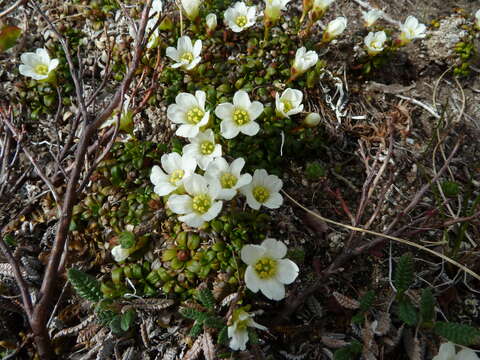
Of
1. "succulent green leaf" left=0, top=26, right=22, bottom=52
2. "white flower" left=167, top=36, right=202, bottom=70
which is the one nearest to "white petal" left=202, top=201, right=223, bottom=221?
"white flower" left=167, top=36, right=202, bottom=70

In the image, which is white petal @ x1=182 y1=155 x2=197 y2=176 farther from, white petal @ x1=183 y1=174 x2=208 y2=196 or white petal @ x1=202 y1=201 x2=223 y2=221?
white petal @ x1=202 y1=201 x2=223 y2=221

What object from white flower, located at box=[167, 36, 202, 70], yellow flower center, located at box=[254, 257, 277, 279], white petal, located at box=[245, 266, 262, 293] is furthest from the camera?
white flower, located at box=[167, 36, 202, 70]

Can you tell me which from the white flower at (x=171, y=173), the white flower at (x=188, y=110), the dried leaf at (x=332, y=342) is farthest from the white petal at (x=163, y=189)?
the dried leaf at (x=332, y=342)

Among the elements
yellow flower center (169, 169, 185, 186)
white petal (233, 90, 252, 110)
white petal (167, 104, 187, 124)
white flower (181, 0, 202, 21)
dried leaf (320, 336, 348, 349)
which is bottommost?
dried leaf (320, 336, 348, 349)

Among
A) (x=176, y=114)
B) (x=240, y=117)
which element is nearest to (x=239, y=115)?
(x=240, y=117)

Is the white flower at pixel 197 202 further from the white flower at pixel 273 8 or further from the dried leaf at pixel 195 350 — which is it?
the white flower at pixel 273 8

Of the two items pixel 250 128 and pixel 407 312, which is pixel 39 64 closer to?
pixel 250 128
